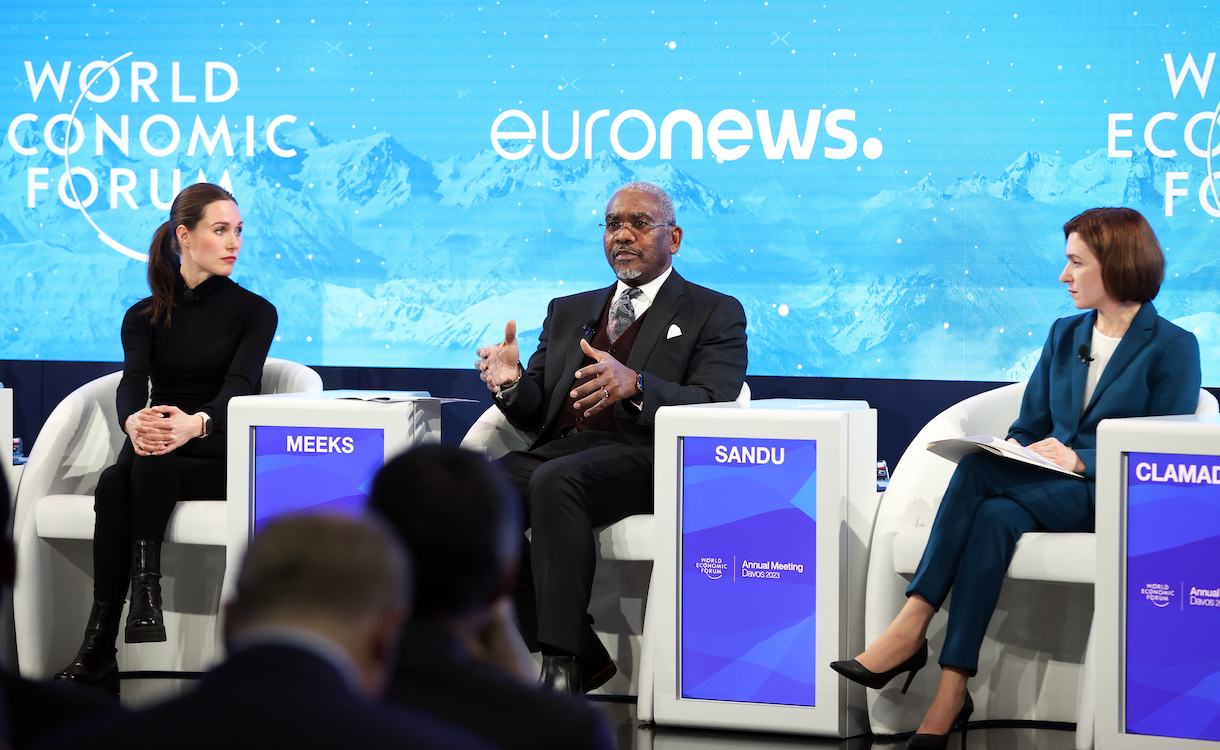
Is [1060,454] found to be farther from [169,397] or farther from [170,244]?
[170,244]

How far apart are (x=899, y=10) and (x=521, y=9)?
1333 millimetres

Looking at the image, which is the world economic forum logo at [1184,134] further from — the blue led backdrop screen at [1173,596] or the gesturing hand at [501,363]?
the gesturing hand at [501,363]

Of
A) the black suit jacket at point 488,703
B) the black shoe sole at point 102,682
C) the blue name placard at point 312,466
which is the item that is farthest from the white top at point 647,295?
the black suit jacket at point 488,703

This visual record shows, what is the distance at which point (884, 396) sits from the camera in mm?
4414

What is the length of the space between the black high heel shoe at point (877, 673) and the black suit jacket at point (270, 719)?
2404 millimetres

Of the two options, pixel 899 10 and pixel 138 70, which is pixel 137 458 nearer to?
pixel 138 70

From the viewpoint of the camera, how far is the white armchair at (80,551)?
13.1 feet

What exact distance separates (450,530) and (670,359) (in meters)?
2.62

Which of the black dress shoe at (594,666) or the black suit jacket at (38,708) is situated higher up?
the black suit jacket at (38,708)

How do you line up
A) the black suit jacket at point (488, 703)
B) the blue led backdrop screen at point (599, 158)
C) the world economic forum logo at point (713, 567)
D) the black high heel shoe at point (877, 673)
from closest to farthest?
the black suit jacket at point (488, 703) < the black high heel shoe at point (877, 673) < the world economic forum logo at point (713, 567) < the blue led backdrop screen at point (599, 158)

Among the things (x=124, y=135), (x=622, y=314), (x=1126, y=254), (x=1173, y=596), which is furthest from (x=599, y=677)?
(x=124, y=135)

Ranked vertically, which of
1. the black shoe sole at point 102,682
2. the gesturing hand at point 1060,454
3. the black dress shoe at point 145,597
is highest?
the gesturing hand at point 1060,454

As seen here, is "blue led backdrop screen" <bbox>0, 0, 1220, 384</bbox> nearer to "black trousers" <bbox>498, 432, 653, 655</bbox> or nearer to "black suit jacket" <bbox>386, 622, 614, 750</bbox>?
"black trousers" <bbox>498, 432, 653, 655</bbox>

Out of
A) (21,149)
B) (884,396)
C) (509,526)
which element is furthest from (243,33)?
(509,526)
